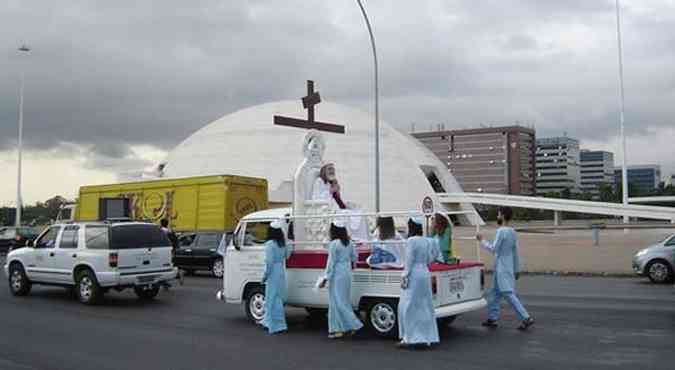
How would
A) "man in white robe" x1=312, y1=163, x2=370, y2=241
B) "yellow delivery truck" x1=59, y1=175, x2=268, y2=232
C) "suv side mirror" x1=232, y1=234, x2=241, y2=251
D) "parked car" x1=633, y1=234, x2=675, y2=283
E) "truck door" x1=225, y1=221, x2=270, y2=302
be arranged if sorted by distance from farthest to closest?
"yellow delivery truck" x1=59, y1=175, x2=268, y2=232, "parked car" x1=633, y1=234, x2=675, y2=283, "man in white robe" x1=312, y1=163, x2=370, y2=241, "suv side mirror" x1=232, y1=234, x2=241, y2=251, "truck door" x1=225, y1=221, x2=270, y2=302

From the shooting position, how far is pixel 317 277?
33.8 feet

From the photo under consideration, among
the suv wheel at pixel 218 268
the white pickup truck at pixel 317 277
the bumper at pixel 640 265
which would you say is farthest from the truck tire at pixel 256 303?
the bumper at pixel 640 265

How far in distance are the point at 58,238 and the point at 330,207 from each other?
21.3ft

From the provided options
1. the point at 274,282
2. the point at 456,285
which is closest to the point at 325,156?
the point at 274,282

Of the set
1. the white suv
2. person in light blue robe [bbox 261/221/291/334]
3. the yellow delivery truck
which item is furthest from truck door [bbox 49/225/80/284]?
the yellow delivery truck

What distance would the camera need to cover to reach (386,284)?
945cm

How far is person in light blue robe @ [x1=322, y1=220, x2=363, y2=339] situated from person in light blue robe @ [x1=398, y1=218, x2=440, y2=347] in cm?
103

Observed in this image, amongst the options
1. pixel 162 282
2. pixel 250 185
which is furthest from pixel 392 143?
pixel 162 282

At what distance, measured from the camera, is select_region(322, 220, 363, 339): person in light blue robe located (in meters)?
9.47

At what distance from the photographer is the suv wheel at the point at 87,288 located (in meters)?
13.7

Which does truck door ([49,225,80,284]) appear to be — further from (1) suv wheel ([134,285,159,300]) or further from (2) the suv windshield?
(1) suv wheel ([134,285,159,300])

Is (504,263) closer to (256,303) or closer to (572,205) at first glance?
(256,303)

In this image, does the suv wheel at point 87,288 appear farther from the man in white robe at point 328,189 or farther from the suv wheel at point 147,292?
the man in white robe at point 328,189

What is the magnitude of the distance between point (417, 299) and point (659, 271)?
11401 mm
